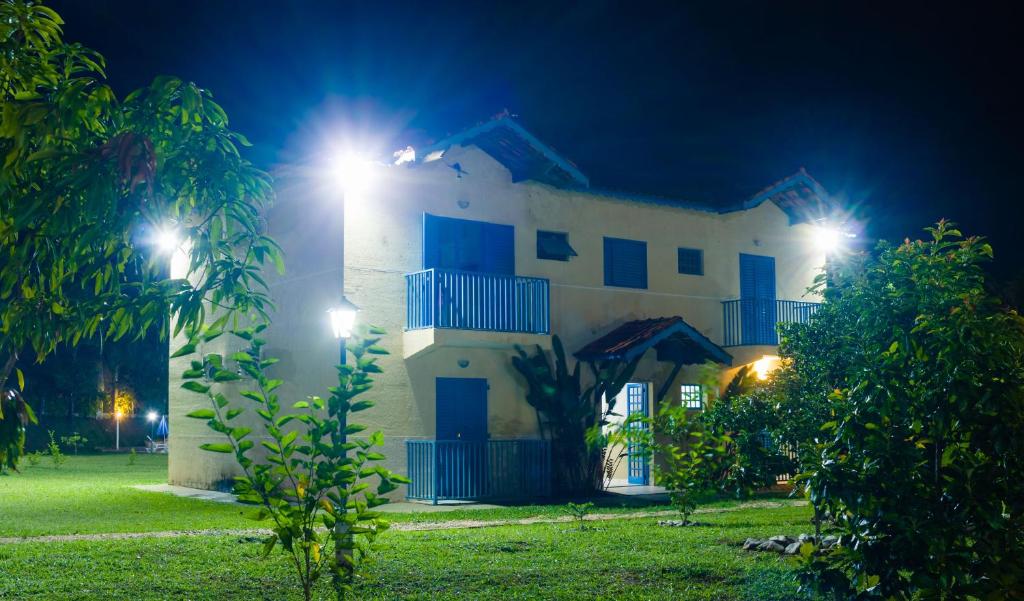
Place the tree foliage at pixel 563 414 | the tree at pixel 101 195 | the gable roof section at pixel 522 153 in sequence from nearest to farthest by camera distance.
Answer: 1. the tree at pixel 101 195
2. the gable roof section at pixel 522 153
3. the tree foliage at pixel 563 414

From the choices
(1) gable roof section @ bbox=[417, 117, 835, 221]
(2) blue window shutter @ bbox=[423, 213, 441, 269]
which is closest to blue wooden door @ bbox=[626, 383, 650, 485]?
(1) gable roof section @ bbox=[417, 117, 835, 221]

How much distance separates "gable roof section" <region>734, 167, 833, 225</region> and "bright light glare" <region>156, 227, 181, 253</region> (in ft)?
69.4

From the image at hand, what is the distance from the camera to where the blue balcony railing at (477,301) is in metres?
19.2

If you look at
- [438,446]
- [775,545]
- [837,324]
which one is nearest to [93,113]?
[837,324]

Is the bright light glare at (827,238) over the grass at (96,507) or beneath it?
over

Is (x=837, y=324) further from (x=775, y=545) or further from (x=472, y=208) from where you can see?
(x=472, y=208)

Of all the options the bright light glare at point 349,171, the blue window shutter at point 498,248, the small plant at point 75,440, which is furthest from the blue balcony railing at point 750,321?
the small plant at point 75,440

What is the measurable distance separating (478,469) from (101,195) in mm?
15931

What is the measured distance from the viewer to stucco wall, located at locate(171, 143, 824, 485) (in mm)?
19297

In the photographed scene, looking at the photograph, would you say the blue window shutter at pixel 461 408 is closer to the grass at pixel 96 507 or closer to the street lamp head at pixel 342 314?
the grass at pixel 96 507

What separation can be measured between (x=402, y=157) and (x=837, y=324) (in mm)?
10954

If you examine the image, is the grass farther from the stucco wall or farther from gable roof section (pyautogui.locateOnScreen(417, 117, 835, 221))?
gable roof section (pyautogui.locateOnScreen(417, 117, 835, 221))

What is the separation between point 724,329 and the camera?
80.1ft

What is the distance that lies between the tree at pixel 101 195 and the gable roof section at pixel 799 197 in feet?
69.0
